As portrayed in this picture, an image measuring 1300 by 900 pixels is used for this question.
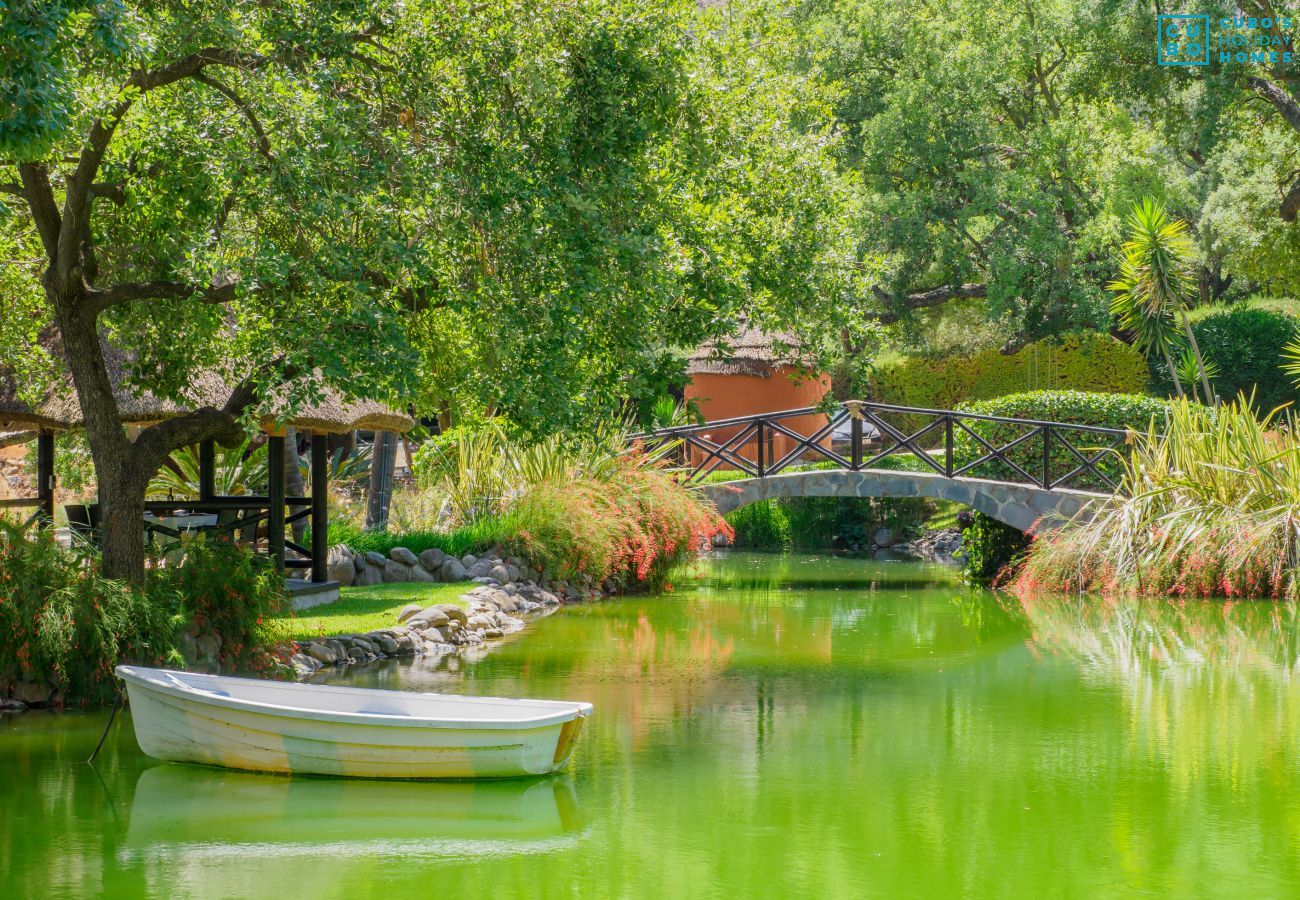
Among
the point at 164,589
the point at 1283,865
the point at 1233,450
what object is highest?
the point at 1233,450

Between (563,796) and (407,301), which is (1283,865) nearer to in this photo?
(563,796)

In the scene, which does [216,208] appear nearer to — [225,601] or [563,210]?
[563,210]

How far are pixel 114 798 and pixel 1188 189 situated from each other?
71.6ft

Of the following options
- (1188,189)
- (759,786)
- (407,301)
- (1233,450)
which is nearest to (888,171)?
(1188,189)

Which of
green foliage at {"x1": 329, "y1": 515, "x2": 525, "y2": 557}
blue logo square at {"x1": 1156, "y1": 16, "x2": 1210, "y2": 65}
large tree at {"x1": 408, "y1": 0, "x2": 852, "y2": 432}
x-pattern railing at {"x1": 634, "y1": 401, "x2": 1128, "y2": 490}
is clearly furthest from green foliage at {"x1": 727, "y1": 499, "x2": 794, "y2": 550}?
large tree at {"x1": 408, "y1": 0, "x2": 852, "y2": 432}

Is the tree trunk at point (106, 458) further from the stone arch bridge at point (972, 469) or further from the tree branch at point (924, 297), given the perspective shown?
the tree branch at point (924, 297)

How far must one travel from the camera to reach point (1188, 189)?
24.3 metres

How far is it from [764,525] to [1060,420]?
782 centimetres

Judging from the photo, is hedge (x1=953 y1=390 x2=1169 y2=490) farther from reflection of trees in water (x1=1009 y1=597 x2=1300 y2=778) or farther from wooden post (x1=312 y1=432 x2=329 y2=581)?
wooden post (x1=312 y1=432 x2=329 y2=581)

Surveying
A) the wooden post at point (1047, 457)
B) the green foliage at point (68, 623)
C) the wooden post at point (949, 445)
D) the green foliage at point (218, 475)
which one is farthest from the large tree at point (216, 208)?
the wooden post at point (1047, 457)

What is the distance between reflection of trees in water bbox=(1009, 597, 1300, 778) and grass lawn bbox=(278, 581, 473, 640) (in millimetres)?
5980

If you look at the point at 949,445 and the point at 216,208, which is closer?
the point at 216,208

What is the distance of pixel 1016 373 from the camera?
25562 mm

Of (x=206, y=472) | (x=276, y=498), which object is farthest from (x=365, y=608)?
(x=206, y=472)
